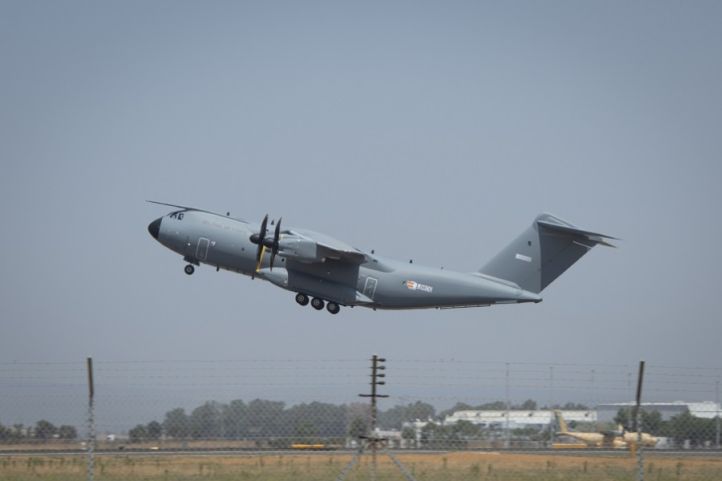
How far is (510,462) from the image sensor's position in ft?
93.9

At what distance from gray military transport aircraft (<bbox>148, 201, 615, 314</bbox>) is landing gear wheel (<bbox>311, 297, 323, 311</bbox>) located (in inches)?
10.5

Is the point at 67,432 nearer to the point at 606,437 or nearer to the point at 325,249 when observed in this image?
the point at 606,437

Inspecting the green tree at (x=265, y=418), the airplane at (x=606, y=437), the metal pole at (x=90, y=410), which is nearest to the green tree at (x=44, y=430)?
the metal pole at (x=90, y=410)

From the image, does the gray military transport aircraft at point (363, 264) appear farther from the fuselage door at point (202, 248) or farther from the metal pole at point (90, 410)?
the metal pole at point (90, 410)

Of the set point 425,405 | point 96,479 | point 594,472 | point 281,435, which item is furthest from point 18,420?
point 594,472

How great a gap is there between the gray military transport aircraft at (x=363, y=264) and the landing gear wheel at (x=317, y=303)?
0.88ft

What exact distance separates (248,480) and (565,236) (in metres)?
22.9

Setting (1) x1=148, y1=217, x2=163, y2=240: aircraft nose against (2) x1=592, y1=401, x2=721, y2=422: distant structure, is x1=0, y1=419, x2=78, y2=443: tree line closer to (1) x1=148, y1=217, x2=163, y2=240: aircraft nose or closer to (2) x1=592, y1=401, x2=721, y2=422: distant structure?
(2) x1=592, y1=401, x2=721, y2=422: distant structure

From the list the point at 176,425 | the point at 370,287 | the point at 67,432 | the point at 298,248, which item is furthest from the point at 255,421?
the point at 370,287

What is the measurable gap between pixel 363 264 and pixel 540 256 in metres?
7.58

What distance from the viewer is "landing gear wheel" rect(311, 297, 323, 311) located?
4528 cm

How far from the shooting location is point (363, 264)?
1734 inches

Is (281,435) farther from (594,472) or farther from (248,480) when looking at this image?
(594,472)

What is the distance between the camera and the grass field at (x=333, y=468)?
2414cm
